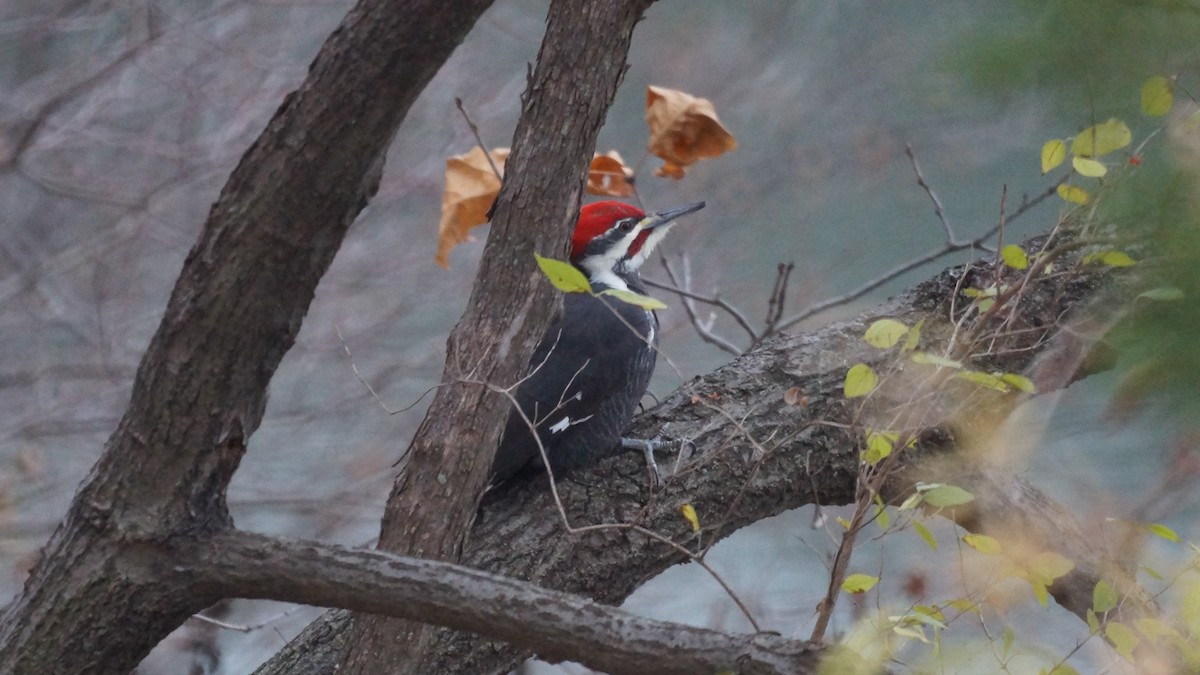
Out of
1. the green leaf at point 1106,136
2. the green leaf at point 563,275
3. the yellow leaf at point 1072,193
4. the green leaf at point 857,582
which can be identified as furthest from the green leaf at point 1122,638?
the green leaf at point 563,275

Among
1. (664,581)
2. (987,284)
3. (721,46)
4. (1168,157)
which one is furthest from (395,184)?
Answer: (1168,157)

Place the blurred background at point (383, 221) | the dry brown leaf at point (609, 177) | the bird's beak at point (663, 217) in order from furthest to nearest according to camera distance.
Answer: the blurred background at point (383, 221) < the bird's beak at point (663, 217) < the dry brown leaf at point (609, 177)

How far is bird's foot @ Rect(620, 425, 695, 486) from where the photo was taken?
239 cm

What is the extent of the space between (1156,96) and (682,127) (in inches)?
64.3

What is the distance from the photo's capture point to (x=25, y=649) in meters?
1.65

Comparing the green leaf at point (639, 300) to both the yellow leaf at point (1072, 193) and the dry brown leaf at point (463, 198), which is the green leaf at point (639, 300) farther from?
the dry brown leaf at point (463, 198)

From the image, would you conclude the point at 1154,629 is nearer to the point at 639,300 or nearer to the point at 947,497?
the point at 947,497

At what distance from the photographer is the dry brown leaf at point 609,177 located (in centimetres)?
275

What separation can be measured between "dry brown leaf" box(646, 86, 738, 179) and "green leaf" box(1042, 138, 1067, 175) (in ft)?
3.26

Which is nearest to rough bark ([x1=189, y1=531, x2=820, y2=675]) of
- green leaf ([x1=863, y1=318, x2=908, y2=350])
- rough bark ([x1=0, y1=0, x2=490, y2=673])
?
rough bark ([x1=0, y1=0, x2=490, y2=673])

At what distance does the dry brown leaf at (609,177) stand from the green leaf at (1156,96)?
1849 mm

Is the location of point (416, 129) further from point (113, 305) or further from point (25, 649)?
point (25, 649)

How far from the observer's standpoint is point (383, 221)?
4.91 metres

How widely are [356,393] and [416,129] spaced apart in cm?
114
